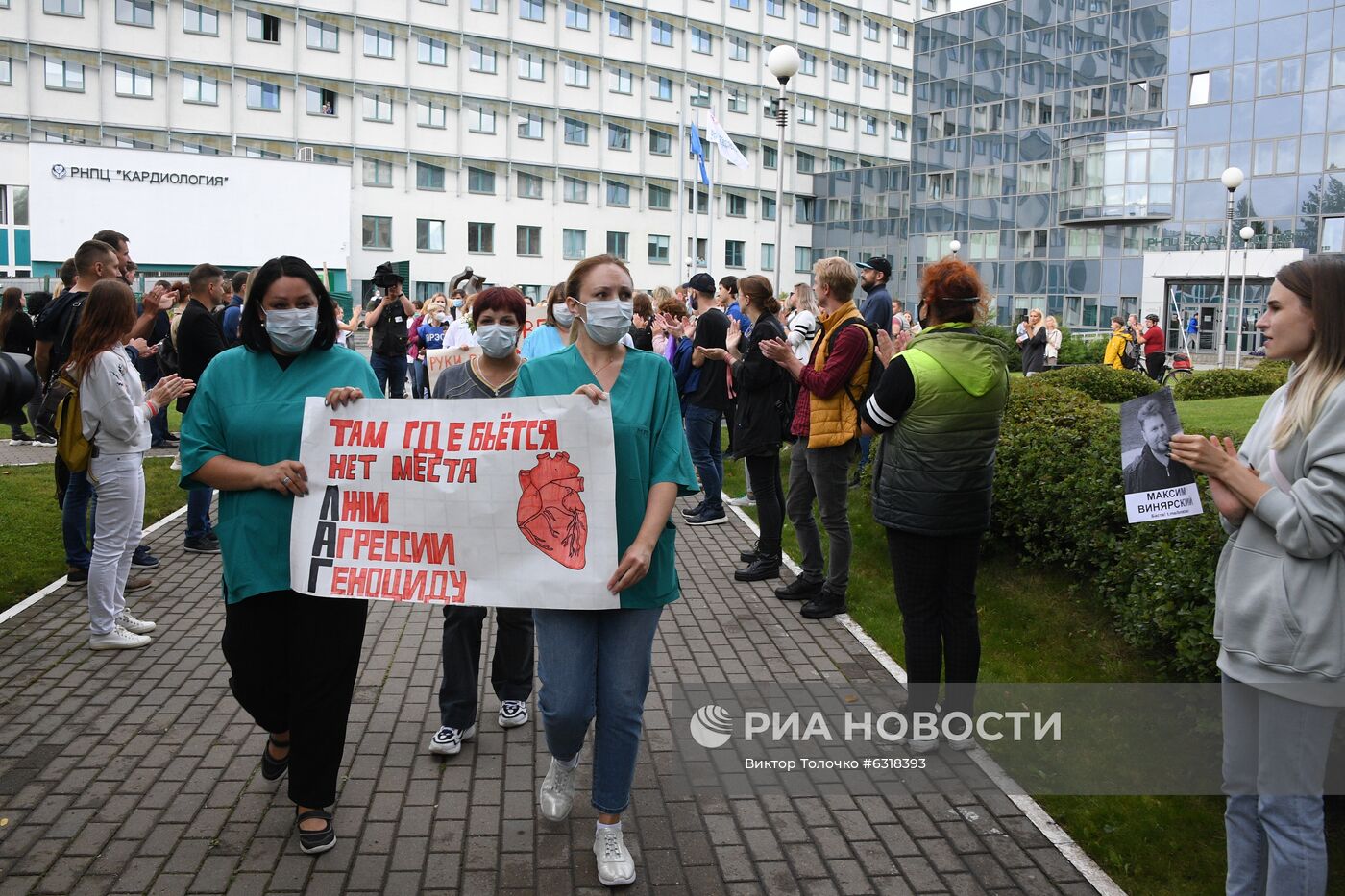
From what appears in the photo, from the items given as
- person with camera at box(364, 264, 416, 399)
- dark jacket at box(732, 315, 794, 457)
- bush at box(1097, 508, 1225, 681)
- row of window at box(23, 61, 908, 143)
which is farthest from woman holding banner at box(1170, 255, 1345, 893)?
row of window at box(23, 61, 908, 143)

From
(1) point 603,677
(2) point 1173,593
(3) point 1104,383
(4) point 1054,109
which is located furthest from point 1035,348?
(4) point 1054,109

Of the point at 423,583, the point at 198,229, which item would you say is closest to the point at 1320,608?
the point at 423,583

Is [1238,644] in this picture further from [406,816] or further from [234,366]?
[234,366]

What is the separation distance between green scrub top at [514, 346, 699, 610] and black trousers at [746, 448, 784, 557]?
4586 mm

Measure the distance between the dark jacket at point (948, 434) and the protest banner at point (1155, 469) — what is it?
1.20 m

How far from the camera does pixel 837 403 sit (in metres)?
7.10

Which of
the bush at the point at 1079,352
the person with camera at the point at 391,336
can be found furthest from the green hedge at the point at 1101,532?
the bush at the point at 1079,352

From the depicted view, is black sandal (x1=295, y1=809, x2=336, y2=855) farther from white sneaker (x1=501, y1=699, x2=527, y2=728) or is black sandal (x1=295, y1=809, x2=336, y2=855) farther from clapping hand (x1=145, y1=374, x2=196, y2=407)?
clapping hand (x1=145, y1=374, x2=196, y2=407)

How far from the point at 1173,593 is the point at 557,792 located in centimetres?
303

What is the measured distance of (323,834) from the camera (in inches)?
165

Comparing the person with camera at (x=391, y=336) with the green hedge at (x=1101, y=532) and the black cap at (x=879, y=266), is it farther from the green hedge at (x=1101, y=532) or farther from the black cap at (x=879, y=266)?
the green hedge at (x=1101, y=532)

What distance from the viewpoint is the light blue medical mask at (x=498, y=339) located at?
205 inches

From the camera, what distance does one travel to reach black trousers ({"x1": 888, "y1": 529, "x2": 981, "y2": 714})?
17.1 feet

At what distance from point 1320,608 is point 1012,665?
3292 mm
